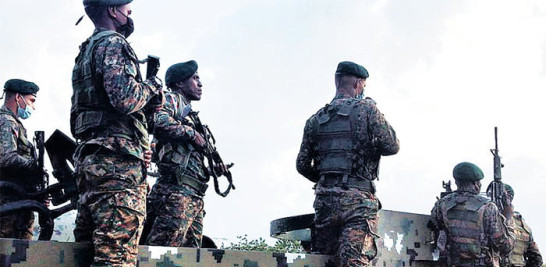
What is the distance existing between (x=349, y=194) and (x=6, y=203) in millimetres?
2974

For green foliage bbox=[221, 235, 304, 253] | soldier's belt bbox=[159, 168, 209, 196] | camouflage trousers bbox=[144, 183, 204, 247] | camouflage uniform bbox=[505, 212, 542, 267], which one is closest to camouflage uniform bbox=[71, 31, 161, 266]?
camouflage trousers bbox=[144, 183, 204, 247]

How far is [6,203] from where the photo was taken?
20.8 feet

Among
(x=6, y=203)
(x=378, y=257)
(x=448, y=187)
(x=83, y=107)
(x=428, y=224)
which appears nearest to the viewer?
(x=83, y=107)

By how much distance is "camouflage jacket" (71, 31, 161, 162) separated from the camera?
4512 millimetres

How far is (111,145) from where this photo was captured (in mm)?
4539

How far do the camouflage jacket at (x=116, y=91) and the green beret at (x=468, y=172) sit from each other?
530cm

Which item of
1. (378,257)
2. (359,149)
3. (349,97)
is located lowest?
(378,257)

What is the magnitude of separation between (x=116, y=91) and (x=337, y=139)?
106 inches

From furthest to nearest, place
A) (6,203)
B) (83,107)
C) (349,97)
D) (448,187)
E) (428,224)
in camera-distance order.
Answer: (448,187), (428,224), (349,97), (6,203), (83,107)

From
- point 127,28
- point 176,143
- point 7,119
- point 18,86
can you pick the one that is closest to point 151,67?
point 127,28

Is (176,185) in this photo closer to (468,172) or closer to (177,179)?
(177,179)

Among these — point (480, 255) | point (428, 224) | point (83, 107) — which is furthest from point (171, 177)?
point (480, 255)

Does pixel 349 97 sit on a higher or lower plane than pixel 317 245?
higher

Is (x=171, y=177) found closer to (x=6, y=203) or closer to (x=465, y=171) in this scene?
(x=6, y=203)
